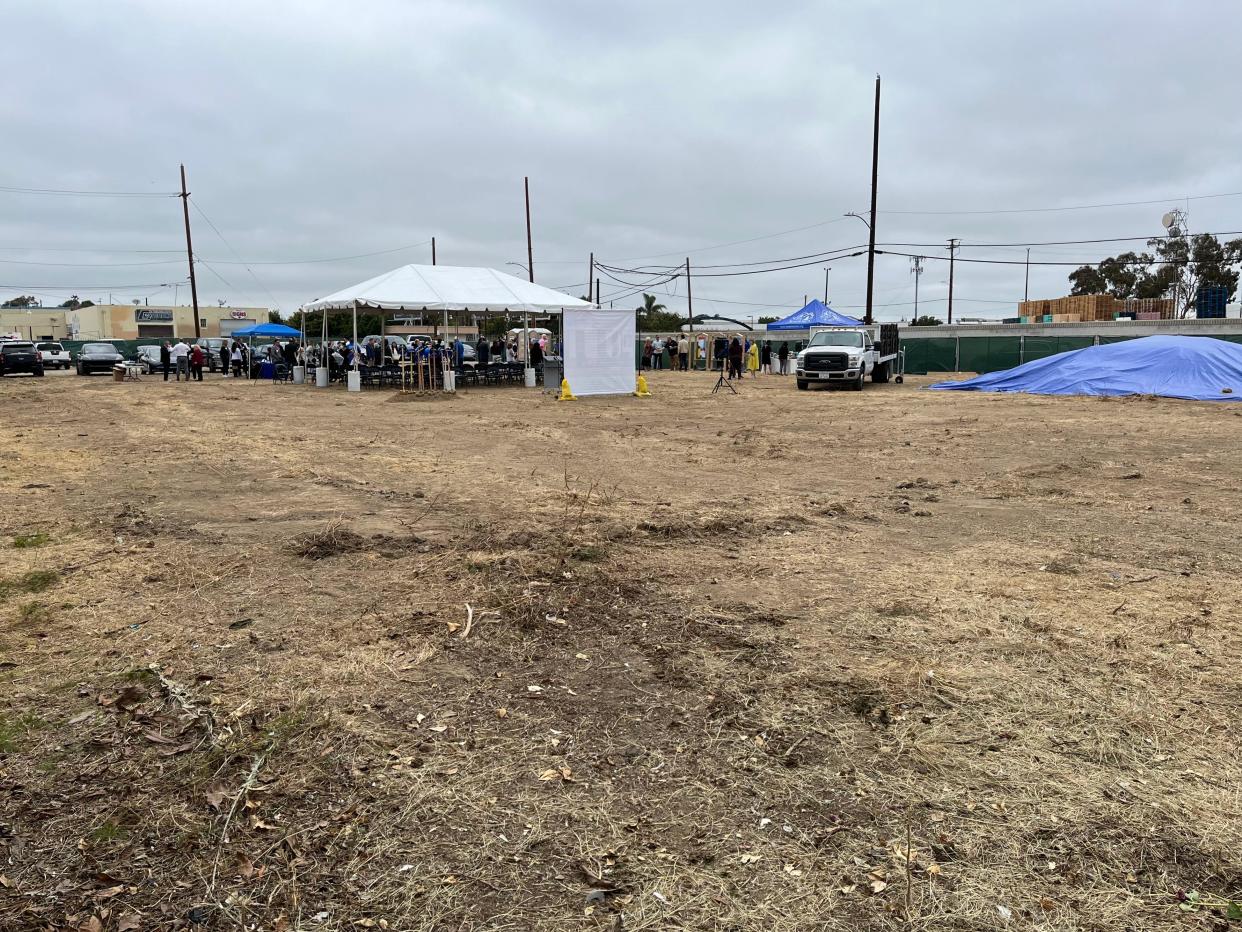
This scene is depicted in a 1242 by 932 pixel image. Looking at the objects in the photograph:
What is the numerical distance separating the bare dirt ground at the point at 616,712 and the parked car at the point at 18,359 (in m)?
32.0

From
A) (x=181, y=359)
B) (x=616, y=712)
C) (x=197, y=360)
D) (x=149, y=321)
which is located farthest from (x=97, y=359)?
(x=149, y=321)

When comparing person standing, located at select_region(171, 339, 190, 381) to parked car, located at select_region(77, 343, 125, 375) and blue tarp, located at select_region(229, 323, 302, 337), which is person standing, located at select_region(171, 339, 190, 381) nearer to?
parked car, located at select_region(77, 343, 125, 375)

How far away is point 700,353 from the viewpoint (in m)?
44.3

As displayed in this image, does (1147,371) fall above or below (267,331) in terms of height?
below

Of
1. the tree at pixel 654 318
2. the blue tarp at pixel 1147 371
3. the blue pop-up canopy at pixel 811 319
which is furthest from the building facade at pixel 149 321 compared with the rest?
the blue tarp at pixel 1147 371

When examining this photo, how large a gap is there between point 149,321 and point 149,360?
58.3 meters

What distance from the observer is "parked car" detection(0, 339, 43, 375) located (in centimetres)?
3453

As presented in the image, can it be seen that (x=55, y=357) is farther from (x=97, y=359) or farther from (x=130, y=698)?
(x=130, y=698)

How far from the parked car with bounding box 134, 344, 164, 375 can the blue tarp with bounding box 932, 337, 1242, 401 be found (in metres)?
35.3

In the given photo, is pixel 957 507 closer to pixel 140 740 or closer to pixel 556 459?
pixel 556 459

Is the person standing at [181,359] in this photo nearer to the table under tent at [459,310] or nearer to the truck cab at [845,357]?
the table under tent at [459,310]

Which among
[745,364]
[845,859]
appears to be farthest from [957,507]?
[745,364]

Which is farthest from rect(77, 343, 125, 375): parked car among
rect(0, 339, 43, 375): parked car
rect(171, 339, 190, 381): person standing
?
rect(171, 339, 190, 381): person standing

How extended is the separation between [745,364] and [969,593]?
37619mm
